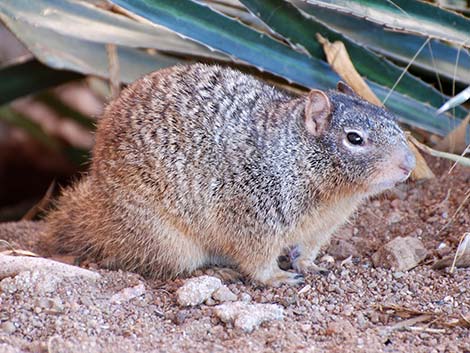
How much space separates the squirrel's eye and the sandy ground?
62 cm

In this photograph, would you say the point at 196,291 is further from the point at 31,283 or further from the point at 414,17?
the point at 414,17

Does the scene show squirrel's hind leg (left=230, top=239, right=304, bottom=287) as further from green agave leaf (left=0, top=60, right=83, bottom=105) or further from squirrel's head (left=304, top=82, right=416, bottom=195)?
green agave leaf (left=0, top=60, right=83, bottom=105)

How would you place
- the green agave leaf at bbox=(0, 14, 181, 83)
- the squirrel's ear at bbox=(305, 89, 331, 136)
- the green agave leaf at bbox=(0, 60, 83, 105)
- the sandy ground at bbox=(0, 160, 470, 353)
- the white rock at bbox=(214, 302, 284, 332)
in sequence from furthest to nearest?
the green agave leaf at bbox=(0, 60, 83, 105) → the green agave leaf at bbox=(0, 14, 181, 83) → the squirrel's ear at bbox=(305, 89, 331, 136) → the white rock at bbox=(214, 302, 284, 332) → the sandy ground at bbox=(0, 160, 470, 353)

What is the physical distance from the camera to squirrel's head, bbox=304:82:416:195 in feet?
13.0

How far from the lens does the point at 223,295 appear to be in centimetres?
384

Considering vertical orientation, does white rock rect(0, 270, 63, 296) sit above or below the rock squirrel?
below

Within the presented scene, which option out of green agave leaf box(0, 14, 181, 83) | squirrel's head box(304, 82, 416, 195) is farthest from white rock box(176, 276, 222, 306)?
green agave leaf box(0, 14, 181, 83)

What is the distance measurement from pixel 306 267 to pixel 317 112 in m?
0.78

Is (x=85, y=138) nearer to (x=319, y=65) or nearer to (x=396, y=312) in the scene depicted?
(x=319, y=65)

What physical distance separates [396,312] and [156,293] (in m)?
1.09

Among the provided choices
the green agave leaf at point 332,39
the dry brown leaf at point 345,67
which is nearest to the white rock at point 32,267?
the green agave leaf at point 332,39

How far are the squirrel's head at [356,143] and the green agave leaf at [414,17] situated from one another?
1.83ft

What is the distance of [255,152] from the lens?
4.09 m

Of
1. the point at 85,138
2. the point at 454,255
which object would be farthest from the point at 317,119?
the point at 85,138
